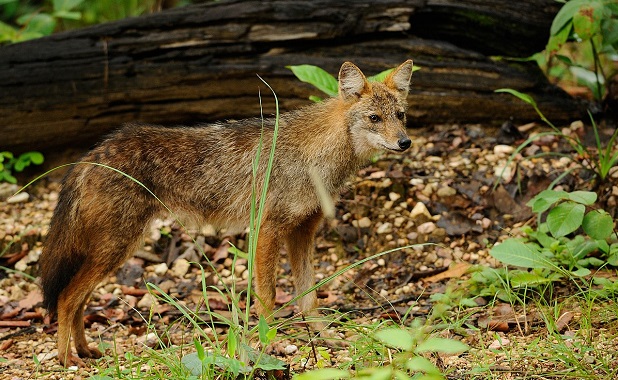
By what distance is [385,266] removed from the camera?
6.52 meters

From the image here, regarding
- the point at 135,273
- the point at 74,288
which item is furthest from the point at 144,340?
the point at 135,273

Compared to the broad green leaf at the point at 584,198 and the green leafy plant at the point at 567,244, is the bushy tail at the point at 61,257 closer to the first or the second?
the green leafy plant at the point at 567,244

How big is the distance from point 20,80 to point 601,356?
225 inches

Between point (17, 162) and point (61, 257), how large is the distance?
253 centimetres

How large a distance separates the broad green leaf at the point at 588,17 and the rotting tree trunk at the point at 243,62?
125cm

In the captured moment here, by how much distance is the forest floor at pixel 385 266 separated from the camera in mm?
5059

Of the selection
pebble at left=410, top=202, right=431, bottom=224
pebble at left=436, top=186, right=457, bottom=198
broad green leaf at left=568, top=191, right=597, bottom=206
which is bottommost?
pebble at left=410, top=202, right=431, bottom=224

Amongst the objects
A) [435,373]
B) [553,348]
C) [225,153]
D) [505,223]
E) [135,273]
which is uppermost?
[435,373]

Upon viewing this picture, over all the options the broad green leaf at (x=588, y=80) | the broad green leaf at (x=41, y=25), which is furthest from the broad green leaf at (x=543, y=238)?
the broad green leaf at (x=41, y=25)

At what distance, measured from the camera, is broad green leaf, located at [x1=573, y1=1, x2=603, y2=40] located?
6266 mm

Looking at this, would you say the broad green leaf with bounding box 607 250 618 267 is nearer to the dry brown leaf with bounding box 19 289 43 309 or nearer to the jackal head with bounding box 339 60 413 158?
the jackal head with bounding box 339 60 413 158

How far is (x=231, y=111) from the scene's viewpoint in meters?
7.61

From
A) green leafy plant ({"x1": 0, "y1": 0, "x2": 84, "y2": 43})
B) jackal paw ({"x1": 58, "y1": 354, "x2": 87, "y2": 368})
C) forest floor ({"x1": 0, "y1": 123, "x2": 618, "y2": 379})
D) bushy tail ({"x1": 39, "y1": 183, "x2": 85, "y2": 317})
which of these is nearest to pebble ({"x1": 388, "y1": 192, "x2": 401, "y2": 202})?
forest floor ({"x1": 0, "y1": 123, "x2": 618, "y2": 379})

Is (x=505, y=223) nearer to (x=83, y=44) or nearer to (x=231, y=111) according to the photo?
(x=231, y=111)
